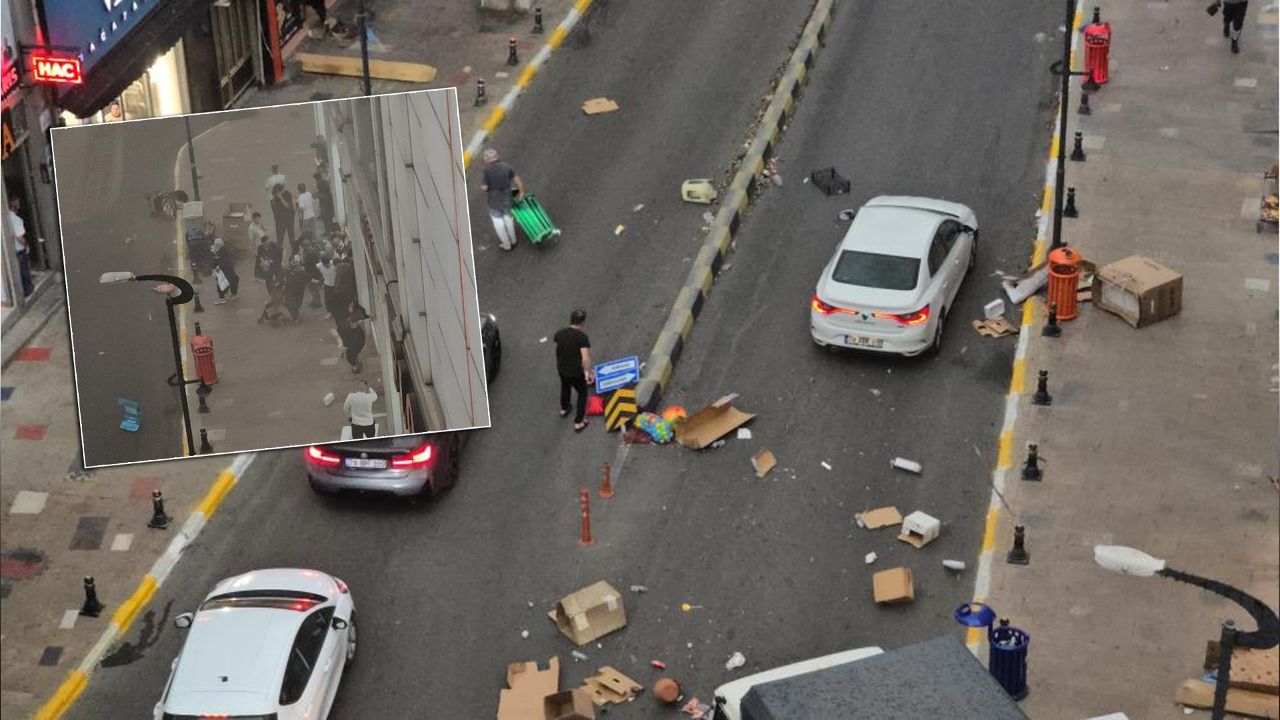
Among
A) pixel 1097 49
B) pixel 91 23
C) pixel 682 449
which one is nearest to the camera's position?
pixel 682 449

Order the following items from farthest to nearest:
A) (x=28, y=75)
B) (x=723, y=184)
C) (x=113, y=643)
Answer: (x=723, y=184) < (x=28, y=75) < (x=113, y=643)

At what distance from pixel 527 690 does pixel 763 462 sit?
18.1 feet

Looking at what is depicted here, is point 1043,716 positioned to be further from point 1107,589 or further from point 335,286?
point 335,286

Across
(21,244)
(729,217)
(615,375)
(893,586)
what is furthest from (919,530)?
(21,244)

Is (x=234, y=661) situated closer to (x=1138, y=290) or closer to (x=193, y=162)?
(x=193, y=162)

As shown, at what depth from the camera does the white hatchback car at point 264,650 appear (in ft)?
76.9

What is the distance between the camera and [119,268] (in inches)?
1150

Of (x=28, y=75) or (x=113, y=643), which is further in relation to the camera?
(x=28, y=75)

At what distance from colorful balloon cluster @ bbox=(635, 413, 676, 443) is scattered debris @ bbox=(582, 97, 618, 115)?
9.69 m

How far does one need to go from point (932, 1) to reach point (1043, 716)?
20015 mm

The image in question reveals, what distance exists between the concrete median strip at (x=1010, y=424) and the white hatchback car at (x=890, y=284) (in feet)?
4.05

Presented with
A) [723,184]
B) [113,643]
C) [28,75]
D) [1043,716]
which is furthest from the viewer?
[723,184]

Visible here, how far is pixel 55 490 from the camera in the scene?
29172 millimetres

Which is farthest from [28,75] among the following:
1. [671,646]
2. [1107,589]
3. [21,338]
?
[1107,589]
